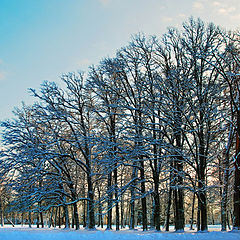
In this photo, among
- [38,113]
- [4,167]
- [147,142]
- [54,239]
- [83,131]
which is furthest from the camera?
[83,131]

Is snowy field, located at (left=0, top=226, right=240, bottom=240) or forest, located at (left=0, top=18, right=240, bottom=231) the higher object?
forest, located at (left=0, top=18, right=240, bottom=231)

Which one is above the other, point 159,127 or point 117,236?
point 159,127

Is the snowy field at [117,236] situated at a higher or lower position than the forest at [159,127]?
lower

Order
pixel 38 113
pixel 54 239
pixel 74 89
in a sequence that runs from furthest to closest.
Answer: pixel 74 89
pixel 38 113
pixel 54 239

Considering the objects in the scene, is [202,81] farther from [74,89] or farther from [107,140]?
[74,89]

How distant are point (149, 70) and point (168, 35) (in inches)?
94.8

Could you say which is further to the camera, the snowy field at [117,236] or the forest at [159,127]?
the forest at [159,127]

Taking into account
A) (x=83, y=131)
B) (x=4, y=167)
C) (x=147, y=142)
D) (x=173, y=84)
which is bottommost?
(x=4, y=167)

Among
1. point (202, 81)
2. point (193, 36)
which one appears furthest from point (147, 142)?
point (193, 36)

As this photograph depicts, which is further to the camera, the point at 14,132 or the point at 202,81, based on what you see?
the point at 14,132

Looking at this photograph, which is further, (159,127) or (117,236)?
(159,127)

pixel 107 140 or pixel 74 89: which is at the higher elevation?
pixel 74 89

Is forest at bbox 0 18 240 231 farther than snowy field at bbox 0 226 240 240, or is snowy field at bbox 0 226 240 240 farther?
forest at bbox 0 18 240 231

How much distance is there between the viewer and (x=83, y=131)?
20.1 metres
